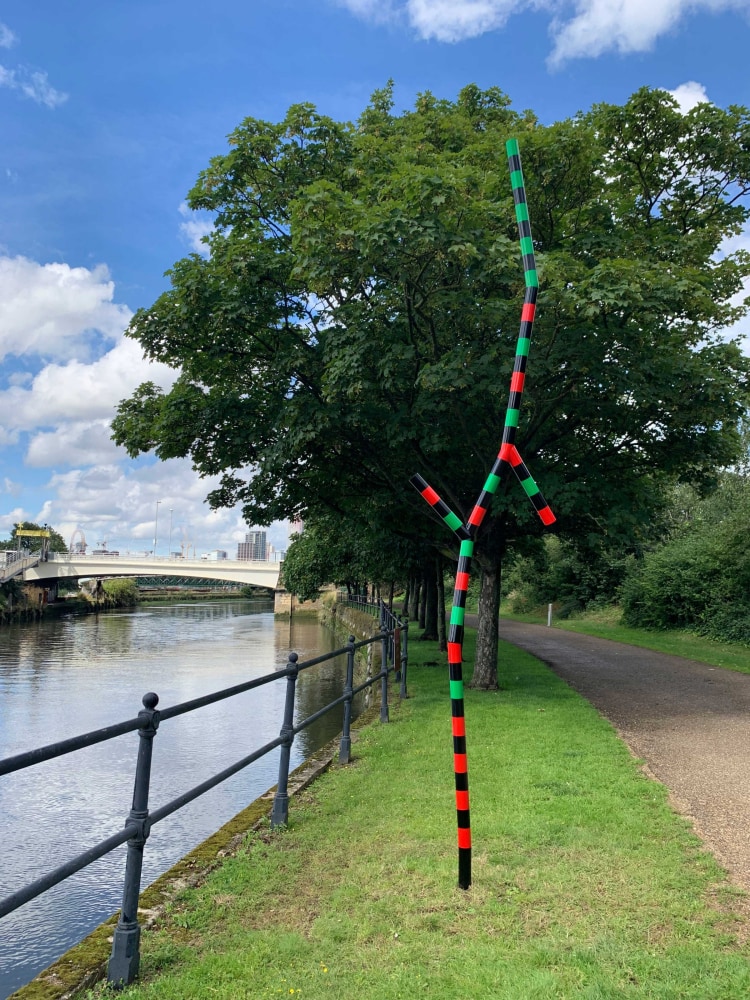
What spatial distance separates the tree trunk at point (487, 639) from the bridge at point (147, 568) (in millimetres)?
51990

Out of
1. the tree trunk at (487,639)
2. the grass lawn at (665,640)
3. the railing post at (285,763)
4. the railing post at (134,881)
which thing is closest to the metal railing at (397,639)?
the tree trunk at (487,639)

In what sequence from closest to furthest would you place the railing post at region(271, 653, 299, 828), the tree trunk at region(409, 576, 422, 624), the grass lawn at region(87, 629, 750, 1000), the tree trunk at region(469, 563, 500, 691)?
the grass lawn at region(87, 629, 750, 1000) → the railing post at region(271, 653, 299, 828) → the tree trunk at region(469, 563, 500, 691) → the tree trunk at region(409, 576, 422, 624)

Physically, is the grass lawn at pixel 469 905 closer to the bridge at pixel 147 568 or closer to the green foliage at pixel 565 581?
the green foliage at pixel 565 581

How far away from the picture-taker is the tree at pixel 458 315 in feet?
30.7

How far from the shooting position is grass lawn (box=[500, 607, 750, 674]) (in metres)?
18.2

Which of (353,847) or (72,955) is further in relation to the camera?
(353,847)

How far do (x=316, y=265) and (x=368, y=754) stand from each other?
6055mm

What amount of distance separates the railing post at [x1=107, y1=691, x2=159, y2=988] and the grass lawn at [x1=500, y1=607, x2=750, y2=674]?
15093 mm

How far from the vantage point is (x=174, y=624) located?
5122cm

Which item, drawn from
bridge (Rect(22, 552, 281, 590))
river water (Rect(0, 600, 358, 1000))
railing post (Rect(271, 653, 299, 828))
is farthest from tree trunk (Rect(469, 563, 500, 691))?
bridge (Rect(22, 552, 281, 590))

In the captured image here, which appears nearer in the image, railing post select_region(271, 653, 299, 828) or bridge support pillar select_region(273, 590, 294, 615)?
railing post select_region(271, 653, 299, 828)

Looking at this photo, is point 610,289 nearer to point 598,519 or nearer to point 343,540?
point 598,519

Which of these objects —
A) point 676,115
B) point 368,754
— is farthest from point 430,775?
point 676,115

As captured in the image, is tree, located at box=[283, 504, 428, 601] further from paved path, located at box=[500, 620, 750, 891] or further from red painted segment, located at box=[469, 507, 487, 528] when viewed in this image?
red painted segment, located at box=[469, 507, 487, 528]
